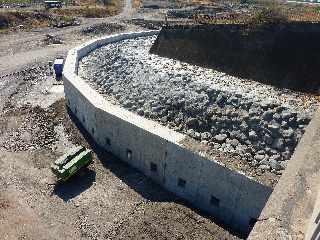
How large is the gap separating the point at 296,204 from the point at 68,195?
36.7 feet

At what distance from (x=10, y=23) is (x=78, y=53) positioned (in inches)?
965

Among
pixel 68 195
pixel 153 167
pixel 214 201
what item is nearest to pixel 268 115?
pixel 214 201

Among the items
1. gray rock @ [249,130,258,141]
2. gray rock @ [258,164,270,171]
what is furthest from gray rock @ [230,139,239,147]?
gray rock @ [258,164,270,171]

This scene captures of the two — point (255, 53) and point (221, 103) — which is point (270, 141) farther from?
point (255, 53)

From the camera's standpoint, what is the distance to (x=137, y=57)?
80.4 ft

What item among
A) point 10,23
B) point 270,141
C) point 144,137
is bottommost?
point 10,23

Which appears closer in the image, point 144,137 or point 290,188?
point 290,188

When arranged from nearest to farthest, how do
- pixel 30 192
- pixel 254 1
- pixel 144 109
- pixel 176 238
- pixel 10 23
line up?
pixel 176 238 → pixel 30 192 → pixel 144 109 → pixel 10 23 → pixel 254 1

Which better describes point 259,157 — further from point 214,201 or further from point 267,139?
point 214,201

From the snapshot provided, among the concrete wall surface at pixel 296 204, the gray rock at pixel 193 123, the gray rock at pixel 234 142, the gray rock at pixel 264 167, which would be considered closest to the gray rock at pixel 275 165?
the gray rock at pixel 264 167

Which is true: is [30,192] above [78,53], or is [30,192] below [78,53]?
below

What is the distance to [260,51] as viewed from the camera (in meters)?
20.2

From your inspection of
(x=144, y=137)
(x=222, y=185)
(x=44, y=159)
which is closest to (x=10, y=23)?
(x=44, y=159)

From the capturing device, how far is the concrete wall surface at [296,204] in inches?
375
